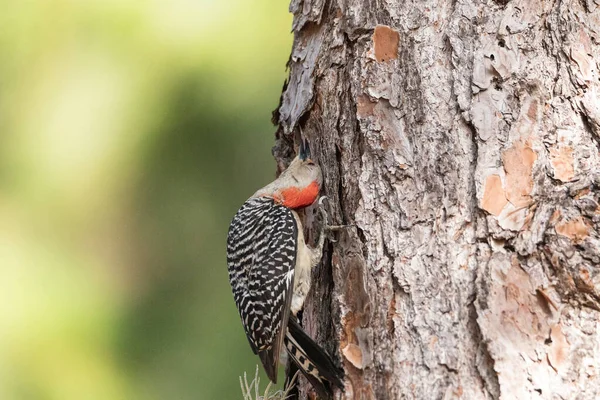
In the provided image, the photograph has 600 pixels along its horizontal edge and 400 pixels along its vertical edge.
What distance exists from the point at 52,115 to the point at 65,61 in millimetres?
296

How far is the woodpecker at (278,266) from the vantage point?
7.78ft

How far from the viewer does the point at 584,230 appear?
5.62 ft

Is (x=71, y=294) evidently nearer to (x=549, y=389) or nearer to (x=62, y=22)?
(x=62, y=22)

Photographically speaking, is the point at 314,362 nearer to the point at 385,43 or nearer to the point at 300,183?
the point at 300,183

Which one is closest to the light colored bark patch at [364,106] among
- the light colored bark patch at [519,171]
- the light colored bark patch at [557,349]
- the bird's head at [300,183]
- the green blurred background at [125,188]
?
the bird's head at [300,183]

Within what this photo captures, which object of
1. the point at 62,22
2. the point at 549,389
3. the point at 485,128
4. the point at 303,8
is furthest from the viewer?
the point at 62,22

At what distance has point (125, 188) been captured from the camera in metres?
3.62

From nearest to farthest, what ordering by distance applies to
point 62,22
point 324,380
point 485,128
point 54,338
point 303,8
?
point 485,128, point 324,380, point 303,8, point 54,338, point 62,22

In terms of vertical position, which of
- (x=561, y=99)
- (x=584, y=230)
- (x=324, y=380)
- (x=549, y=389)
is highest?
(x=561, y=99)

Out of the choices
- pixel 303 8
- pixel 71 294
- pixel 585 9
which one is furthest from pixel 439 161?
pixel 71 294

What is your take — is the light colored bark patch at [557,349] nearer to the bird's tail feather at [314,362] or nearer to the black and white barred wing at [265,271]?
the bird's tail feather at [314,362]

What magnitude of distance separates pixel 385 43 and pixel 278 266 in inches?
34.3

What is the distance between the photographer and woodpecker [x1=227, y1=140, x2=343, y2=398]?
2.37m

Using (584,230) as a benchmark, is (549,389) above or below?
below
